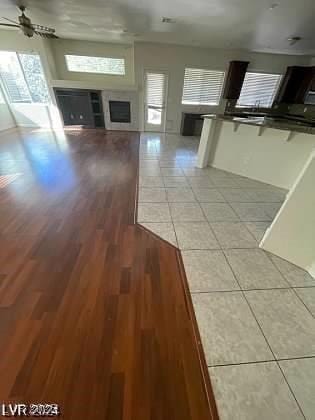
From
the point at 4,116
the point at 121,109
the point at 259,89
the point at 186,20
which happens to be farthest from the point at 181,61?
the point at 4,116

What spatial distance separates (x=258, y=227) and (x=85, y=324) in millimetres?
2074

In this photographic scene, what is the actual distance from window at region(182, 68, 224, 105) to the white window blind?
31.2 inches

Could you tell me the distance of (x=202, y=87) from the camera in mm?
6336

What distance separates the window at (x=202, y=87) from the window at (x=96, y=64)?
92.8 inches

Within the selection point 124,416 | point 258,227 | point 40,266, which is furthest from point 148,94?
point 124,416

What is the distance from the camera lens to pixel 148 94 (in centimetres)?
630

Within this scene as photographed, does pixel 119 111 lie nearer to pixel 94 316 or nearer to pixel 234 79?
pixel 234 79

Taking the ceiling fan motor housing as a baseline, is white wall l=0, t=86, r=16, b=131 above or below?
below

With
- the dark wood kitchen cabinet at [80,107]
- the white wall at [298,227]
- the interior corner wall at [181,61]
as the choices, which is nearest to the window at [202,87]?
the interior corner wall at [181,61]

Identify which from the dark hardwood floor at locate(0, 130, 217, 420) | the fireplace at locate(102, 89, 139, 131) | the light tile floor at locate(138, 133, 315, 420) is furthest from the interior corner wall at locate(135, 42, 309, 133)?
the dark hardwood floor at locate(0, 130, 217, 420)

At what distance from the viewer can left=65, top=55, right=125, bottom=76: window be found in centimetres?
600

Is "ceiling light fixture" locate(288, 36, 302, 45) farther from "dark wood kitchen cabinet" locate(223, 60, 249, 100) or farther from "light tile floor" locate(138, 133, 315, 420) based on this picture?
"light tile floor" locate(138, 133, 315, 420)

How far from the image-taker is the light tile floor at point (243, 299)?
961 mm

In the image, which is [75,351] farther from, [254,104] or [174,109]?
[254,104]
